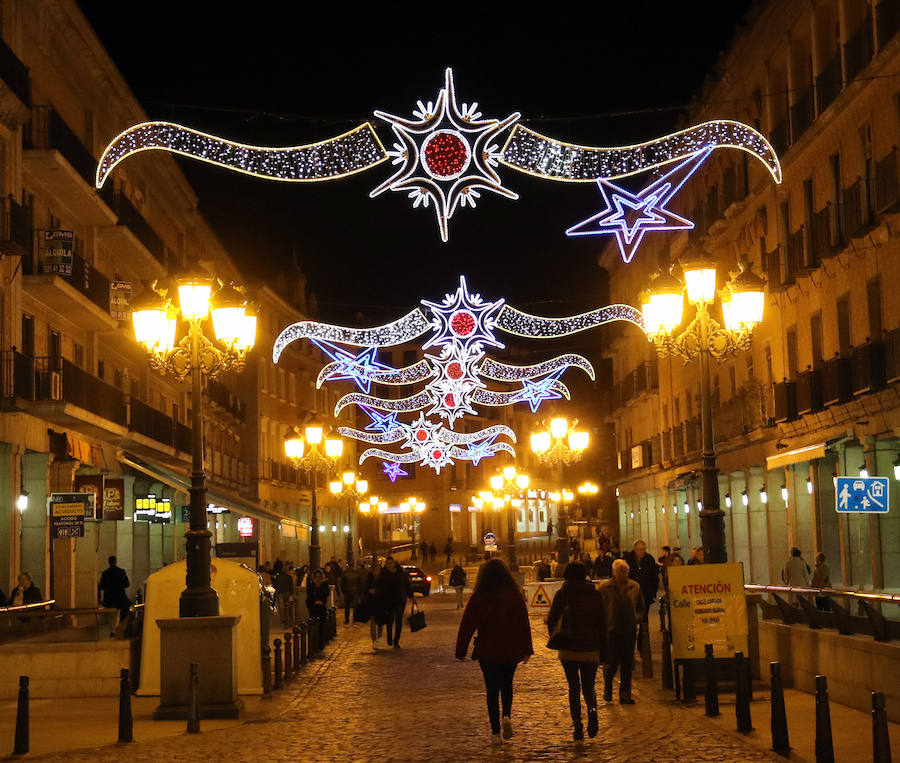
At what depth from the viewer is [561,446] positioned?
113ft

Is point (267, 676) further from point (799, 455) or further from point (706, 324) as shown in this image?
point (799, 455)

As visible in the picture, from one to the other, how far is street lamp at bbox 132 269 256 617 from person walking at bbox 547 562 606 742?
418 centimetres

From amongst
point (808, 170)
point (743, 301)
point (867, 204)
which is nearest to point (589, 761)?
point (743, 301)

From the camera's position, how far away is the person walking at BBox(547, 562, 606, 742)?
12.8m

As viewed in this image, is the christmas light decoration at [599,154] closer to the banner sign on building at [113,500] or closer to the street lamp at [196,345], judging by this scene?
the street lamp at [196,345]

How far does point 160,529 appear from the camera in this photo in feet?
145

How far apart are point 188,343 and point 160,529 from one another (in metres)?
28.0

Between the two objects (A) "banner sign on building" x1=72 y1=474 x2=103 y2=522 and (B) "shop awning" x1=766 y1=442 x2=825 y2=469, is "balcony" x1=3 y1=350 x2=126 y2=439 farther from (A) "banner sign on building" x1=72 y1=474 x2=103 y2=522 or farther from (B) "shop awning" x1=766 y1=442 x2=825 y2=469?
(B) "shop awning" x1=766 y1=442 x2=825 y2=469

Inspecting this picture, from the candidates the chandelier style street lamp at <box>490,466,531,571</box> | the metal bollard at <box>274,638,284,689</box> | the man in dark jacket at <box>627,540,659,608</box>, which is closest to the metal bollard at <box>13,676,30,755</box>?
the metal bollard at <box>274,638,284,689</box>

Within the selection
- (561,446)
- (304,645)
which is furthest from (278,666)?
(561,446)

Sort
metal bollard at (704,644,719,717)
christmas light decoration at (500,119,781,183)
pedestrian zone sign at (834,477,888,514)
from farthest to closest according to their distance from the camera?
christmas light decoration at (500,119,781,183), pedestrian zone sign at (834,477,888,514), metal bollard at (704,644,719,717)

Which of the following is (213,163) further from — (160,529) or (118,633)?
(160,529)

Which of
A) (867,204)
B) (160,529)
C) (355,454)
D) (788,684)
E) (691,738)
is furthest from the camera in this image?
(355,454)

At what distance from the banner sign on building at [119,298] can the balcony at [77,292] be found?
0.17 m
